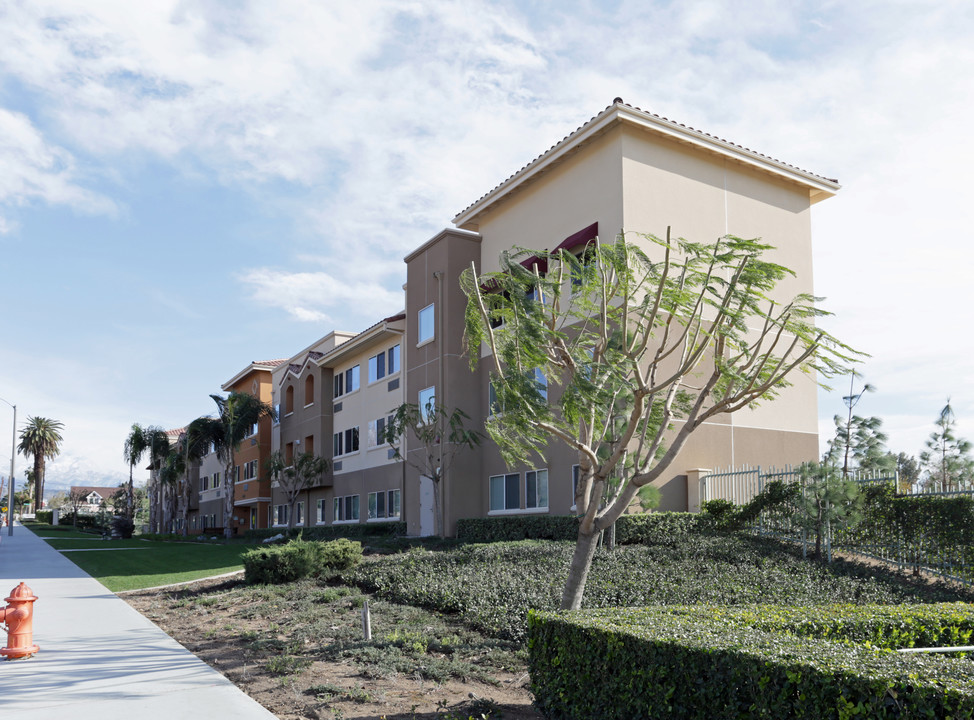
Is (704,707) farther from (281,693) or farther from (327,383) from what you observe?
(327,383)

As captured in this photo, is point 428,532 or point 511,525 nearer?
point 511,525

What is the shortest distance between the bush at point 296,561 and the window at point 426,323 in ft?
40.4

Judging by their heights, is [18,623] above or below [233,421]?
below

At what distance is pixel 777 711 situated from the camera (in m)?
5.29

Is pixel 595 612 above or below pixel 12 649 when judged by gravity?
above

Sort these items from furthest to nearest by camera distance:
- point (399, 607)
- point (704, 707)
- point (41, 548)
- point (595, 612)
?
point (41, 548)
point (399, 607)
point (595, 612)
point (704, 707)

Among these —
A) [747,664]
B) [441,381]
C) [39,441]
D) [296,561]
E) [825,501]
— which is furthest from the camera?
[39,441]

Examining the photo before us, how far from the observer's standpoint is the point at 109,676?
920 cm

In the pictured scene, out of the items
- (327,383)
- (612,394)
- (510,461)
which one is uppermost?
(327,383)

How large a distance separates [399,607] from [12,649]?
541 cm

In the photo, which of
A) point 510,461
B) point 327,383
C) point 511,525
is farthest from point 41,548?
point 510,461

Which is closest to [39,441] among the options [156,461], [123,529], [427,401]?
[156,461]

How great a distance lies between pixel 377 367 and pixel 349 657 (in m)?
26.3

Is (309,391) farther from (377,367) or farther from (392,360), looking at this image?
(392,360)
